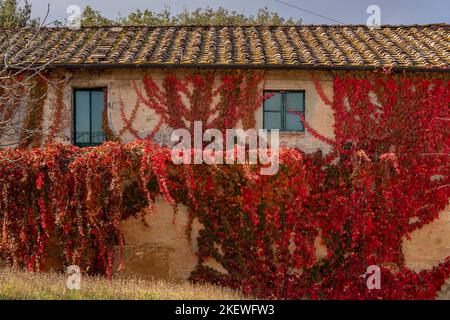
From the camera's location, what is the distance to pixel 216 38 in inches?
618

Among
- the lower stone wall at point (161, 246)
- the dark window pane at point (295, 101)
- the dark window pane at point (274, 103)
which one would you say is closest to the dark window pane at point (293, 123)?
the dark window pane at point (295, 101)

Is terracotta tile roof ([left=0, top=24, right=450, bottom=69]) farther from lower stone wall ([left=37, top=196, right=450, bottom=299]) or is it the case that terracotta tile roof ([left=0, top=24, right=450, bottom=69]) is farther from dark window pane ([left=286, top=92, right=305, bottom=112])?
lower stone wall ([left=37, top=196, right=450, bottom=299])

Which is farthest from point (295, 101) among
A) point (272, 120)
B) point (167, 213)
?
point (167, 213)

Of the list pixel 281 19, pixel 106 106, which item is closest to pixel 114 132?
→ pixel 106 106

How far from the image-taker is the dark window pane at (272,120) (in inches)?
540

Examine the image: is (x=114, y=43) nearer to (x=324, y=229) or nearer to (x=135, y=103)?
(x=135, y=103)

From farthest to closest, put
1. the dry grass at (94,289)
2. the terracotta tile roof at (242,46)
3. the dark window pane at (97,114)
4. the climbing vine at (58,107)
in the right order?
the dark window pane at (97,114)
the climbing vine at (58,107)
the terracotta tile roof at (242,46)
the dry grass at (94,289)

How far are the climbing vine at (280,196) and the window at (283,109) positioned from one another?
582 millimetres

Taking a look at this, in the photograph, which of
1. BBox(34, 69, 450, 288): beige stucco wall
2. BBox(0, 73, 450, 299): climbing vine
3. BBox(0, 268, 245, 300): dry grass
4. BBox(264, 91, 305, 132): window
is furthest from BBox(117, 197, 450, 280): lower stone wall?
BBox(264, 91, 305, 132): window

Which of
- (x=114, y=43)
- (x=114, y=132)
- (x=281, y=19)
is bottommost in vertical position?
(x=114, y=132)

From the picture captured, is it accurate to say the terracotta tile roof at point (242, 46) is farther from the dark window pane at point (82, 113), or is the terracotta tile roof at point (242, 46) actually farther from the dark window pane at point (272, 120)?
the dark window pane at point (272, 120)

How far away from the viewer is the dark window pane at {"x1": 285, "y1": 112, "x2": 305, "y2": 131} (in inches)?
541

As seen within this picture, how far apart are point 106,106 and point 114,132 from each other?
646 mm
